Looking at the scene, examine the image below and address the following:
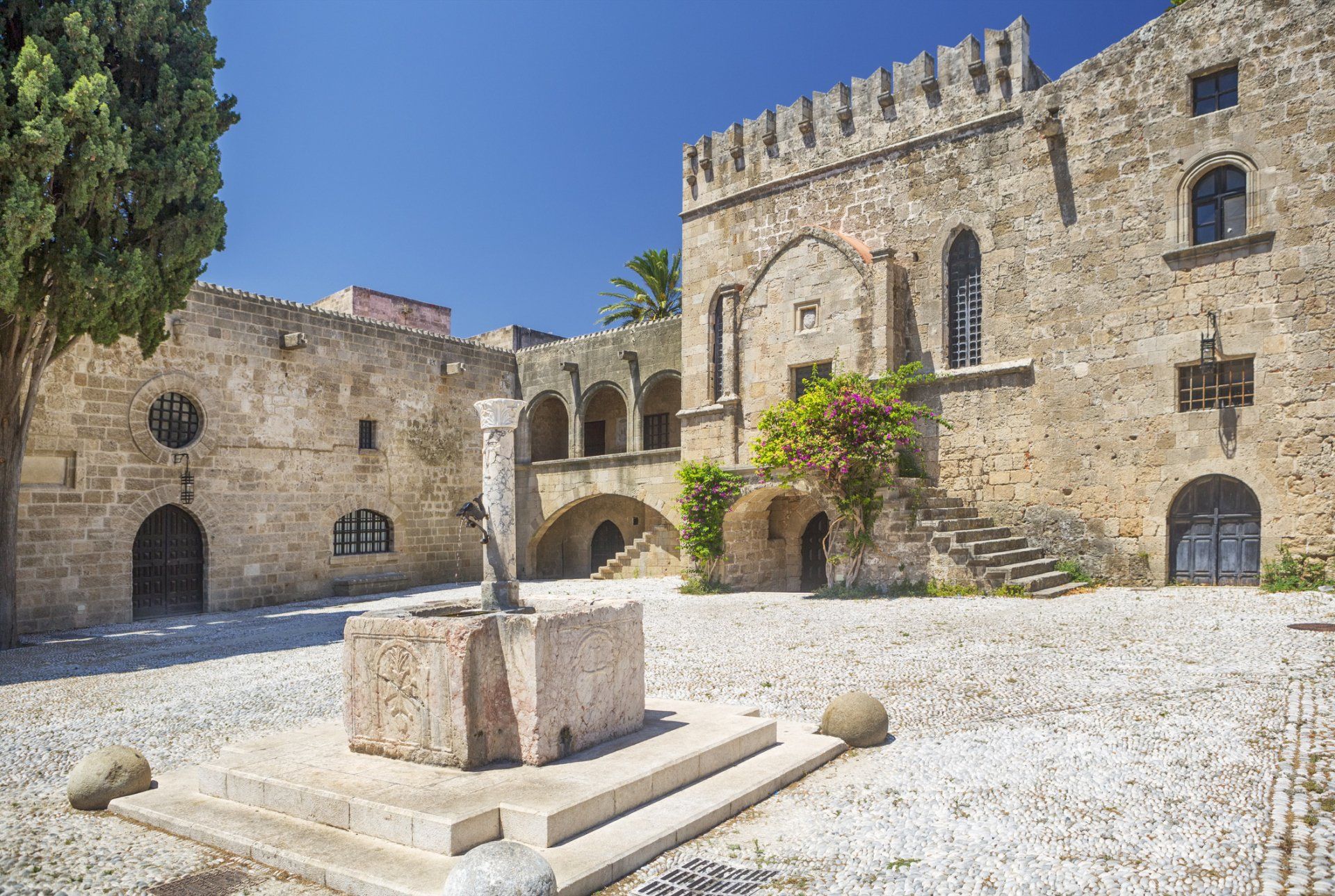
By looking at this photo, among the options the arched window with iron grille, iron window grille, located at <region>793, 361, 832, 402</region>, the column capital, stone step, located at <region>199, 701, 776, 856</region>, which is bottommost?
stone step, located at <region>199, 701, 776, 856</region>

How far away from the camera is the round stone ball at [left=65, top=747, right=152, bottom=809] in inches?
198

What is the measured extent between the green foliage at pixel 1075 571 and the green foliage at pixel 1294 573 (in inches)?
90.2

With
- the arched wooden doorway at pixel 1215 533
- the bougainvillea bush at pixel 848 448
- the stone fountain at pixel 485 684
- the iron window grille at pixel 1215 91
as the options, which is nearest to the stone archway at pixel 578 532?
the bougainvillea bush at pixel 848 448

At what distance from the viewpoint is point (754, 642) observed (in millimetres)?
9875

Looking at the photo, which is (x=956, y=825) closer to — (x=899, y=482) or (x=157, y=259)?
(x=899, y=482)

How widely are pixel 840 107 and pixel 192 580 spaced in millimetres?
14575

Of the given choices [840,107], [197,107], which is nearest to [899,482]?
[840,107]

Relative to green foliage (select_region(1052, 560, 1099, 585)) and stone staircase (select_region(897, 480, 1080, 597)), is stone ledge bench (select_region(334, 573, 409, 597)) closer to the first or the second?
stone staircase (select_region(897, 480, 1080, 597))

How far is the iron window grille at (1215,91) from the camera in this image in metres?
12.7

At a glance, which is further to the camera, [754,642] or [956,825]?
[754,642]

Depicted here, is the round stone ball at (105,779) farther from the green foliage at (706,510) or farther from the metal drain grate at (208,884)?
Answer: the green foliage at (706,510)

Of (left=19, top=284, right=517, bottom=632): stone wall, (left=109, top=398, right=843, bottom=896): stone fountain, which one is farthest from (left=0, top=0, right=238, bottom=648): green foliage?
(left=109, top=398, right=843, bottom=896): stone fountain

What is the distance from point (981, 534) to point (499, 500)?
988cm

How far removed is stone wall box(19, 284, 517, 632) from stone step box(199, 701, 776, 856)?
1059 cm
